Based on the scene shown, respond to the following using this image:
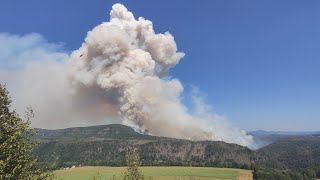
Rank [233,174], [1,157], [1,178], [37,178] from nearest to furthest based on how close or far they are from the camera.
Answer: [1,178], [1,157], [37,178], [233,174]

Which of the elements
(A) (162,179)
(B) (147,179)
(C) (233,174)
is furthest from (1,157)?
(C) (233,174)

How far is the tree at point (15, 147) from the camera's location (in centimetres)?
1933

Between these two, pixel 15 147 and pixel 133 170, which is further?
pixel 133 170

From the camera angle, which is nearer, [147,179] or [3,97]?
[3,97]

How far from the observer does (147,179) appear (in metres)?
29.8

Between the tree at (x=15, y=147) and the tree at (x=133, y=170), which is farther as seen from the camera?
the tree at (x=133, y=170)

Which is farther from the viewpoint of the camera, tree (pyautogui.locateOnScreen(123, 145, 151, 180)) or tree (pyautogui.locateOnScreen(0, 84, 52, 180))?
tree (pyautogui.locateOnScreen(123, 145, 151, 180))

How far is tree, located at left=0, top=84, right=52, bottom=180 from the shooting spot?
19328mm

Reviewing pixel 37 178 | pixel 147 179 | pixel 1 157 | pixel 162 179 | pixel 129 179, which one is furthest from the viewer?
pixel 162 179

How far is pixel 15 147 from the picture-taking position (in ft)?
65.5

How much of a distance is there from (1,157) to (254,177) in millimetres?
158563

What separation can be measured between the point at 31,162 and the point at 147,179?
11.2 meters

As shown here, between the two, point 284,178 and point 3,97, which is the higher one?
point 3,97

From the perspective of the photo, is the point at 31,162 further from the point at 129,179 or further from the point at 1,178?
the point at 129,179
